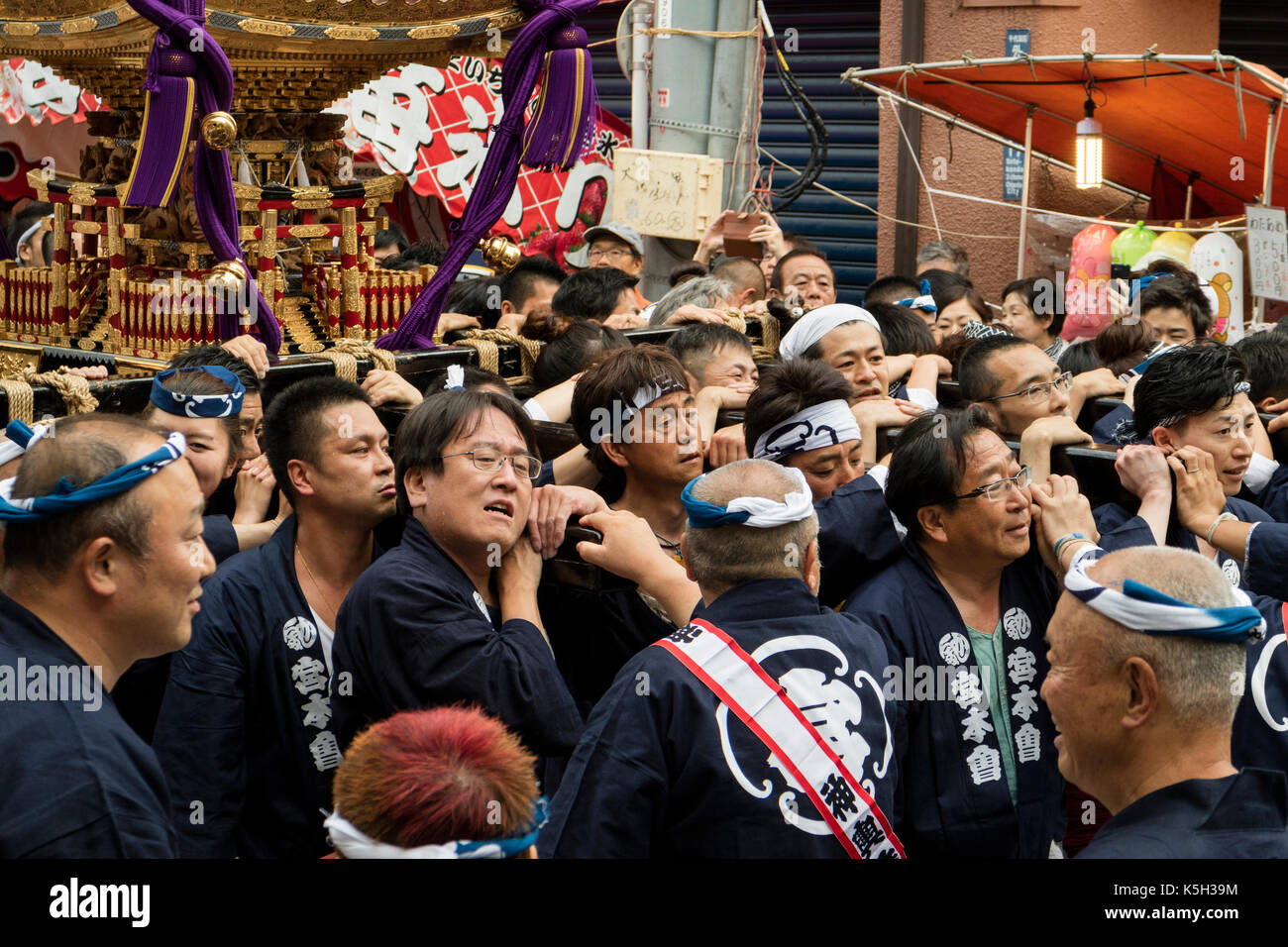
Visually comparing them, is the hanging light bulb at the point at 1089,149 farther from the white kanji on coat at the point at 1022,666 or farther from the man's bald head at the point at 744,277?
the white kanji on coat at the point at 1022,666

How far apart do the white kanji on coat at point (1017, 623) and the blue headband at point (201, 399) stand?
6.91 ft

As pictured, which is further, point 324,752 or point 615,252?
point 615,252

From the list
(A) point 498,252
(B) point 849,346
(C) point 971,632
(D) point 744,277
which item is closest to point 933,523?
(C) point 971,632

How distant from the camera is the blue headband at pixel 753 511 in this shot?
263 centimetres

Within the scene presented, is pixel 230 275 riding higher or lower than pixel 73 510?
higher

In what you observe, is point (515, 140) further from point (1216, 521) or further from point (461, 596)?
point (1216, 521)

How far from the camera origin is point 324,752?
323 centimetres

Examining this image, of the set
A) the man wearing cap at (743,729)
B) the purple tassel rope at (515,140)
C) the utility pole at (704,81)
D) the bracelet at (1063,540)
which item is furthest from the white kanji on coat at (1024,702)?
the utility pole at (704,81)

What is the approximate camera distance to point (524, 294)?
7023 millimetres

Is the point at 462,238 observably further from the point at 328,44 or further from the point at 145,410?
the point at 145,410

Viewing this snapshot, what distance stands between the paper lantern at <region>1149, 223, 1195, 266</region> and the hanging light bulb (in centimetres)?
66

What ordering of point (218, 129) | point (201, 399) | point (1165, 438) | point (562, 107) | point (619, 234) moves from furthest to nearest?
point (619, 234)
point (562, 107)
point (218, 129)
point (1165, 438)
point (201, 399)

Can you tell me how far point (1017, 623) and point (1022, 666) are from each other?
0.36 ft

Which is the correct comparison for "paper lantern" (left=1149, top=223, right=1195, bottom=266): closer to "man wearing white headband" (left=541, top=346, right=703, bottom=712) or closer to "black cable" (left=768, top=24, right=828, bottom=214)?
"black cable" (left=768, top=24, right=828, bottom=214)
